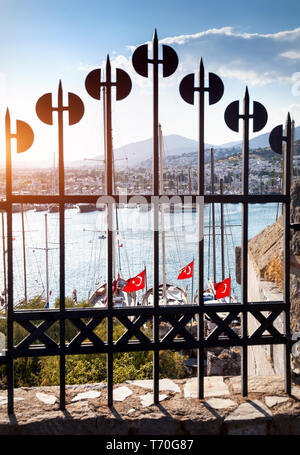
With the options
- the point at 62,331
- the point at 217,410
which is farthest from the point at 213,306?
the point at 62,331

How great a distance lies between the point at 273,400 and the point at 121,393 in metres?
1.24

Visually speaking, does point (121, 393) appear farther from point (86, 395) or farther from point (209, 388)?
point (209, 388)

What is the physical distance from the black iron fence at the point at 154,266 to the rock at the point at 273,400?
0.11 meters

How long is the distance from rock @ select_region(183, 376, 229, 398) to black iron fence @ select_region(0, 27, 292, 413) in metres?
0.13

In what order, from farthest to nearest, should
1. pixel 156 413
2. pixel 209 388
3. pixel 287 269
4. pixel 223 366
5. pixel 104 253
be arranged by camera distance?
1. pixel 104 253
2. pixel 223 366
3. pixel 209 388
4. pixel 287 269
5. pixel 156 413

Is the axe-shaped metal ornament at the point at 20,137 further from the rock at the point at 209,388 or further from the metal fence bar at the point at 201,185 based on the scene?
the rock at the point at 209,388

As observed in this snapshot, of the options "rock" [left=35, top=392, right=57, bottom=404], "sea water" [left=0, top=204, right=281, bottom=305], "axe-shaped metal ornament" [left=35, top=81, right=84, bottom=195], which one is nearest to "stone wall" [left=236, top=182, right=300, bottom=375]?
"axe-shaped metal ornament" [left=35, top=81, right=84, bottom=195]

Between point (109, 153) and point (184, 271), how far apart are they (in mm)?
9126

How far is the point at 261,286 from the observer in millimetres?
4844

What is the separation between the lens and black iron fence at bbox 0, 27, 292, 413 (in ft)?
9.77

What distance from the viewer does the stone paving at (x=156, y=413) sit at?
297 cm

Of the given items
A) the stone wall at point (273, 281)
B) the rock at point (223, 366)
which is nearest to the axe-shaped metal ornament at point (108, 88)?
the stone wall at point (273, 281)

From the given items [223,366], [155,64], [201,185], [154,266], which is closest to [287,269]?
[201,185]

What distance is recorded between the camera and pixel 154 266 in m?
3.03
